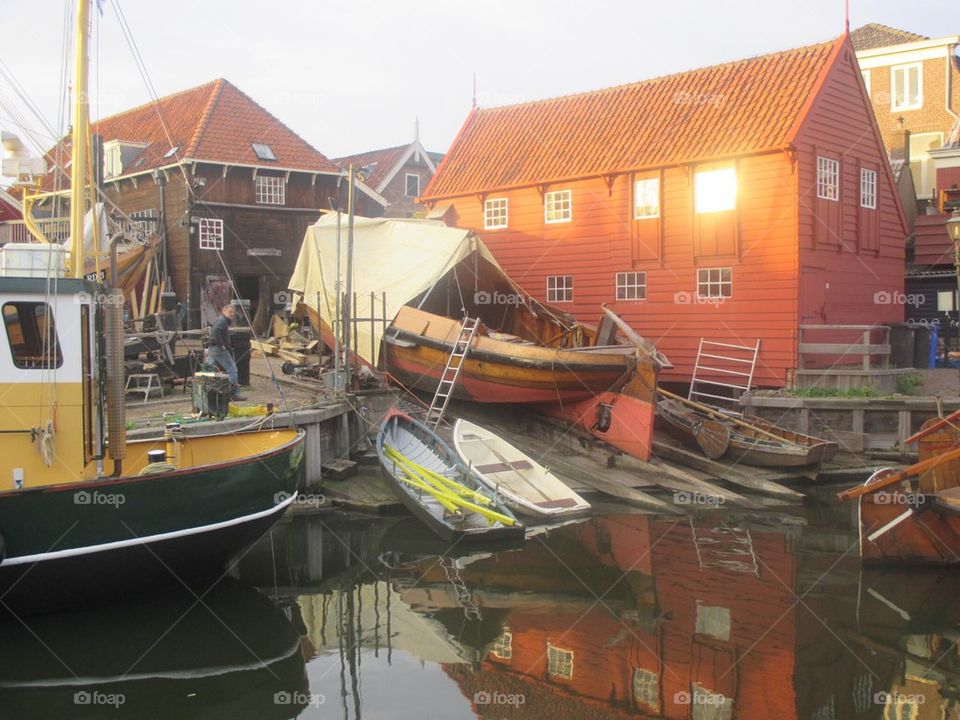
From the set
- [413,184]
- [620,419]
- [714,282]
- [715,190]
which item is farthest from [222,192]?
[620,419]

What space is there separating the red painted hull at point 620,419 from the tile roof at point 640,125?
7320mm

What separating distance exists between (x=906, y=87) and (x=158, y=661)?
34528mm

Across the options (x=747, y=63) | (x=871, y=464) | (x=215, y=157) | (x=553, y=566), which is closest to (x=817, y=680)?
(x=553, y=566)

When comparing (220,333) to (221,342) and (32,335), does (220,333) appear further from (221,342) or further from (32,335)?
(32,335)

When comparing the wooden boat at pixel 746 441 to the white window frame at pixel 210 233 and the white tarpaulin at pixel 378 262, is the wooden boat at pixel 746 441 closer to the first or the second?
the white tarpaulin at pixel 378 262

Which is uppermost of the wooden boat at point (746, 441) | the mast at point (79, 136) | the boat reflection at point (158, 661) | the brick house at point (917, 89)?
the brick house at point (917, 89)

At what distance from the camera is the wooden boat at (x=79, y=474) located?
32.1ft

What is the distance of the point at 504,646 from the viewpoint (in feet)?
31.8

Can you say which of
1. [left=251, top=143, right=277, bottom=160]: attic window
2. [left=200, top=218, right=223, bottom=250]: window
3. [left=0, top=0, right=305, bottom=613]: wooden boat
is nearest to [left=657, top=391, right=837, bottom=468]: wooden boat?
[left=0, top=0, right=305, bottom=613]: wooden boat

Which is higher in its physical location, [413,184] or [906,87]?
[906,87]

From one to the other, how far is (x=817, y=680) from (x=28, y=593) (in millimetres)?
8344

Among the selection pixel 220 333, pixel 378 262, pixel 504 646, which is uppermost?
pixel 378 262

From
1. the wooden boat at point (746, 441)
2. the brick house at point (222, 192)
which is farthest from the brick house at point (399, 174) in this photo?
the wooden boat at point (746, 441)

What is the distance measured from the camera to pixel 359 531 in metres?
13.9
